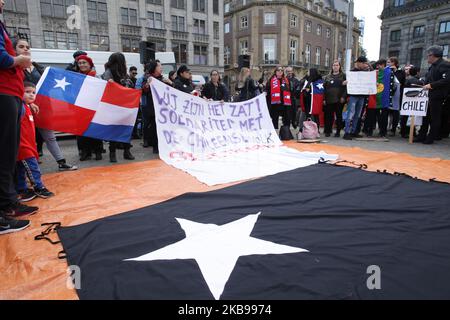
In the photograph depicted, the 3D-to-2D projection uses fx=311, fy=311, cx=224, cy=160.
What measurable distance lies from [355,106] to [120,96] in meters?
5.50

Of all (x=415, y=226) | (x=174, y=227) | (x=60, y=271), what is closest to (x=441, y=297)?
(x=415, y=226)

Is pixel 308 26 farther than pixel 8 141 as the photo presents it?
Yes

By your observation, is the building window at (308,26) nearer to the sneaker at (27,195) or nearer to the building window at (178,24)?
the building window at (178,24)

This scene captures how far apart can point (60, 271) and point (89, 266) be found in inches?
7.3

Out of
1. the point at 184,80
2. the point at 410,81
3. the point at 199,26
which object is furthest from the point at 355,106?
the point at 199,26

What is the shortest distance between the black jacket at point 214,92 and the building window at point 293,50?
37642mm

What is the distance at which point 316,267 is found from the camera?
71.6 inches

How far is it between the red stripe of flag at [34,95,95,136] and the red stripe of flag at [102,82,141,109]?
352mm

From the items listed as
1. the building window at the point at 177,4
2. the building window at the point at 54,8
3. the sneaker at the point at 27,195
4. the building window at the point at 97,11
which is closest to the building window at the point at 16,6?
the building window at the point at 54,8

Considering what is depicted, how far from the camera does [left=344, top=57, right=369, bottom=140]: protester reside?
7406 millimetres

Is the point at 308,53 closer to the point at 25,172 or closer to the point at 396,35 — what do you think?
the point at 396,35

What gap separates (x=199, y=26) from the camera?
3500cm

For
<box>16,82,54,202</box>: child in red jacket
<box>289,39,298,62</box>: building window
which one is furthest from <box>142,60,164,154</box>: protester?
<box>289,39,298,62</box>: building window

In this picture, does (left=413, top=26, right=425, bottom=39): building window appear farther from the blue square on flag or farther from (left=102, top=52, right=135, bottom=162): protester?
the blue square on flag
